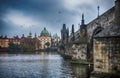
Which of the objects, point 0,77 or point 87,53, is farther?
point 87,53

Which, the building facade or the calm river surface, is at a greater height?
the building facade

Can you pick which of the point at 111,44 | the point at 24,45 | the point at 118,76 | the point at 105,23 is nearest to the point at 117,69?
the point at 118,76

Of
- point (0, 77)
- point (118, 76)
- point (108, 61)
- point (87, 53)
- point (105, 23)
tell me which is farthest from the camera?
point (87, 53)

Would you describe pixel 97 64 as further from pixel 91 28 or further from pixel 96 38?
pixel 91 28

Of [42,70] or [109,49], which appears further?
[42,70]

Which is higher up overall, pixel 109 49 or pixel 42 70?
pixel 109 49

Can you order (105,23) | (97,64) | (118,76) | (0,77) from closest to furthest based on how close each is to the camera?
1. (118,76)
2. (97,64)
3. (0,77)
4. (105,23)

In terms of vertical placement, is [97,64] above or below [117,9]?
below

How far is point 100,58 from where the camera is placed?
18.5 m

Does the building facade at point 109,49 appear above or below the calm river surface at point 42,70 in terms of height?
above

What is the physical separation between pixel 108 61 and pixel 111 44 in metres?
1.28

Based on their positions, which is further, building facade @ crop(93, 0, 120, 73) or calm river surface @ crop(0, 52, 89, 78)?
calm river surface @ crop(0, 52, 89, 78)

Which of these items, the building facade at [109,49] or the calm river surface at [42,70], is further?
the calm river surface at [42,70]

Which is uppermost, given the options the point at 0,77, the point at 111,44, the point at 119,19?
the point at 119,19
